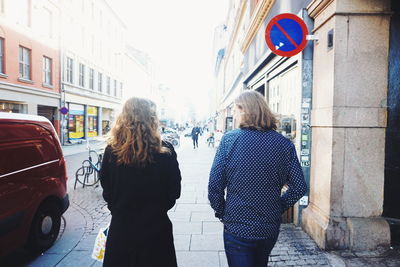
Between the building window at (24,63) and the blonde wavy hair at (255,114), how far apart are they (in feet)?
69.0

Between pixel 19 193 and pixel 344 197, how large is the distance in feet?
14.0

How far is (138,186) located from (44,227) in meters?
2.94

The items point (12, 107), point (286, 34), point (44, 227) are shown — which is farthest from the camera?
point (12, 107)

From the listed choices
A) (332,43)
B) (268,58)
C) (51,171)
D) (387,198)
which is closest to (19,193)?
(51,171)

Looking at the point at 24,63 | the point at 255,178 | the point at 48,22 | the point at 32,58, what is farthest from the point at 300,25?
the point at 48,22

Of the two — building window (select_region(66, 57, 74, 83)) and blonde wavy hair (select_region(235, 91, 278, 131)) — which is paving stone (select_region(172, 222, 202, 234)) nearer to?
blonde wavy hair (select_region(235, 91, 278, 131))

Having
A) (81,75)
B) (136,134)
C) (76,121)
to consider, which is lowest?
(136,134)

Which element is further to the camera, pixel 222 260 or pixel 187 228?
pixel 187 228

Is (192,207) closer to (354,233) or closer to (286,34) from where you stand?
(354,233)

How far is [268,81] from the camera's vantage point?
27.8 ft

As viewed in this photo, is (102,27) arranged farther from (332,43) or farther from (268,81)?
(332,43)

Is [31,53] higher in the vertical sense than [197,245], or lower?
higher

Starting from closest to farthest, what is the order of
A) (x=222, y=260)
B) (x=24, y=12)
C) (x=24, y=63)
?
(x=222, y=260), (x=24, y=12), (x=24, y=63)

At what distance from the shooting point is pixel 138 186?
2188mm
